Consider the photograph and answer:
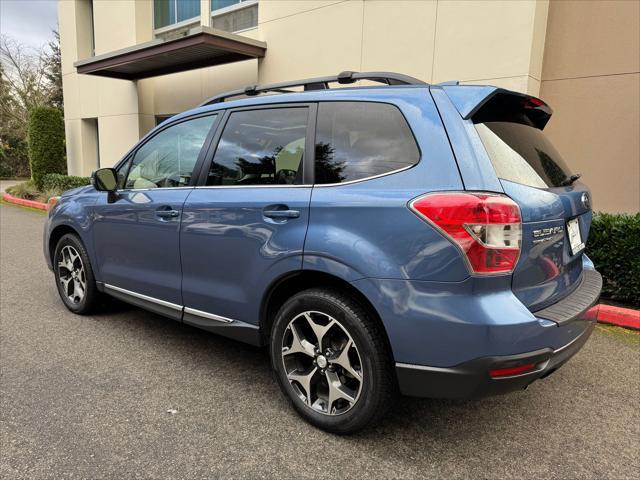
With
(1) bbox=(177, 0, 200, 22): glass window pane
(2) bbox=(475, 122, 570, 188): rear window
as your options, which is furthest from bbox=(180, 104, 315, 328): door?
(1) bbox=(177, 0, 200, 22): glass window pane

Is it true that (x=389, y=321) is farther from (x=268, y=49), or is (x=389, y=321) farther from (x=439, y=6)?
(x=268, y=49)

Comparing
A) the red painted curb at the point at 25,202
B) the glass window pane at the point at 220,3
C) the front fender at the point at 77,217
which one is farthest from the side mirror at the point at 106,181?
the red painted curb at the point at 25,202

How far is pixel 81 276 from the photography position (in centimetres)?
443

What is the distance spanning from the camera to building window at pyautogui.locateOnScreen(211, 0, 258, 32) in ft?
34.6

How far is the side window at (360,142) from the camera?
7.89ft

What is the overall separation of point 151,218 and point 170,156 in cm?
51

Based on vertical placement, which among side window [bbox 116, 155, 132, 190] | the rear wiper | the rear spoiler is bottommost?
side window [bbox 116, 155, 132, 190]

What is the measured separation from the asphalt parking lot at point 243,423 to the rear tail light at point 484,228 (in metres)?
1.08

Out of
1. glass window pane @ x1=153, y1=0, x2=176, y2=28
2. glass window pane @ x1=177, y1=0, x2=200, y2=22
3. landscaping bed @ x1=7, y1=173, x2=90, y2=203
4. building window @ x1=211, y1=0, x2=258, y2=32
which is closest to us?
building window @ x1=211, y1=0, x2=258, y2=32

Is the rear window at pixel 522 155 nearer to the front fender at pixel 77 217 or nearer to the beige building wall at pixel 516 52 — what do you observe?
the front fender at pixel 77 217

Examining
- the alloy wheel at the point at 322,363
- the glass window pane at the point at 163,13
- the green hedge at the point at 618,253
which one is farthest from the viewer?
the glass window pane at the point at 163,13

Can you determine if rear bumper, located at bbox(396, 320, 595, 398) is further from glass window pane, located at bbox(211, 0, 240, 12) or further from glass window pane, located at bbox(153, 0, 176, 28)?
glass window pane, located at bbox(153, 0, 176, 28)

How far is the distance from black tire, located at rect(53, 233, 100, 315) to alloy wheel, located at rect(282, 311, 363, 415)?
245cm

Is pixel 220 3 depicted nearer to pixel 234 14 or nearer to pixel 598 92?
pixel 234 14
